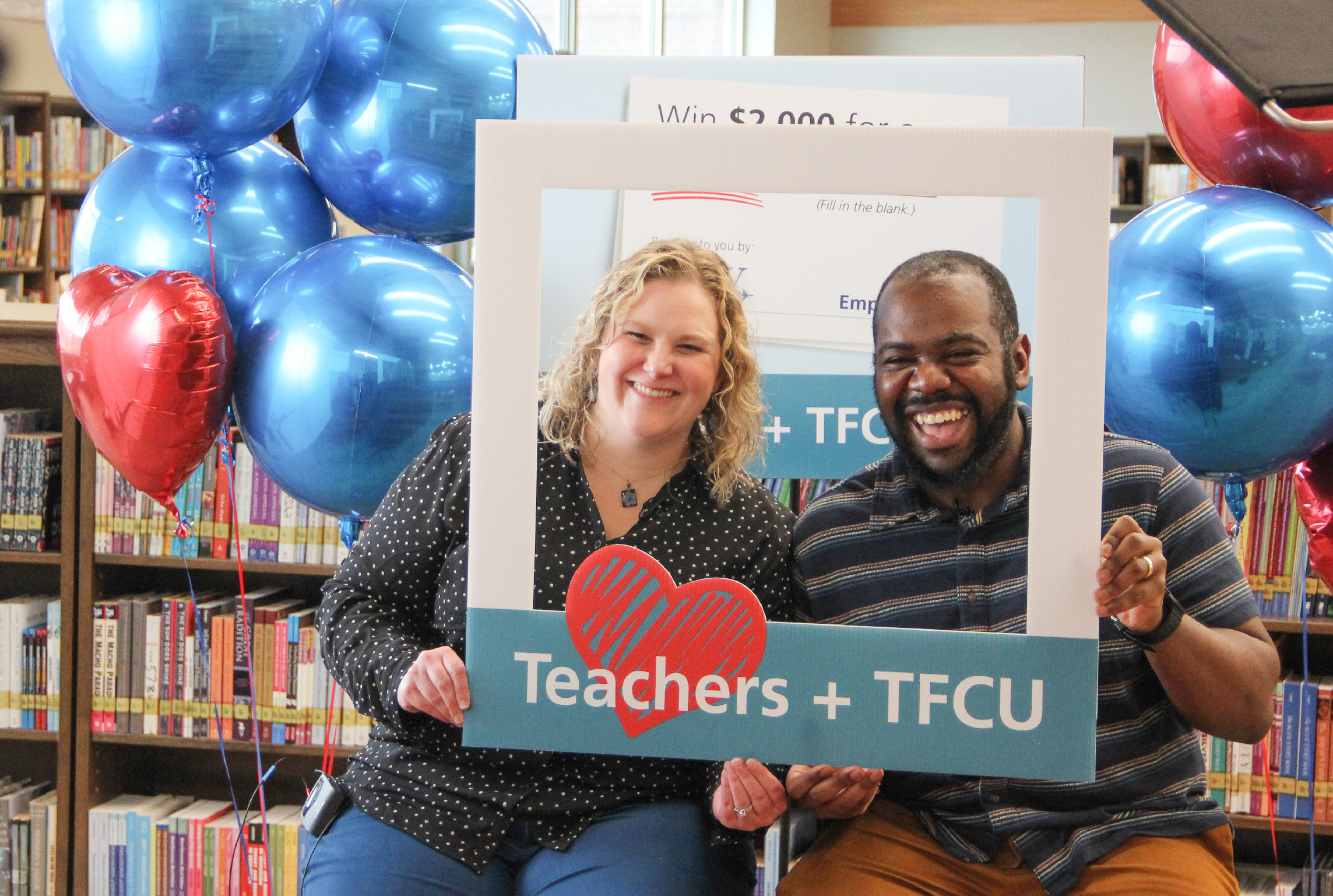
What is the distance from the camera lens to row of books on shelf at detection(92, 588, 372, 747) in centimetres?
241

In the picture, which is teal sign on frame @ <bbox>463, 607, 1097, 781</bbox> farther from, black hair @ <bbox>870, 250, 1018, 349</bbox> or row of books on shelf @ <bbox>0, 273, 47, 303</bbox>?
row of books on shelf @ <bbox>0, 273, 47, 303</bbox>

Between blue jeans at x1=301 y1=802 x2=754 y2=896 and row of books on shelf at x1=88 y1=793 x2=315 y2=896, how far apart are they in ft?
4.78

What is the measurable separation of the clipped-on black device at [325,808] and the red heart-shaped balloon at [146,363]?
43 centimetres

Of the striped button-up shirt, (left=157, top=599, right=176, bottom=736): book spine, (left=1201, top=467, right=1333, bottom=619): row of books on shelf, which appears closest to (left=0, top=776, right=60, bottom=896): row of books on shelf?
(left=157, top=599, right=176, bottom=736): book spine

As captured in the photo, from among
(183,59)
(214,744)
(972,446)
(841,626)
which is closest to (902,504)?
(972,446)

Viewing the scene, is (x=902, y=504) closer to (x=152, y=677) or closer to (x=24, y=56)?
(x=152, y=677)

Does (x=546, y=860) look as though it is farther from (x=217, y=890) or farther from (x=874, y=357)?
(x=217, y=890)

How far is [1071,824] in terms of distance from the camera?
3.55 feet

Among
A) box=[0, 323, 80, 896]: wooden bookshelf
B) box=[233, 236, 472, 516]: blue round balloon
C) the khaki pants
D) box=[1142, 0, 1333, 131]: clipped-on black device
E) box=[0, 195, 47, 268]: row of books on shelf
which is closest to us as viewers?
box=[1142, 0, 1333, 131]: clipped-on black device

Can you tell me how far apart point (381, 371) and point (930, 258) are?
0.65 m

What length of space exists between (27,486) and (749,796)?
6.31ft

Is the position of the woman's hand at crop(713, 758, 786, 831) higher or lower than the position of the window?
lower

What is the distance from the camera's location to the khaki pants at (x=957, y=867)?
1.06 meters

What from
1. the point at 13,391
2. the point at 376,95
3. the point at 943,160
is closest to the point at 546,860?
the point at 943,160
